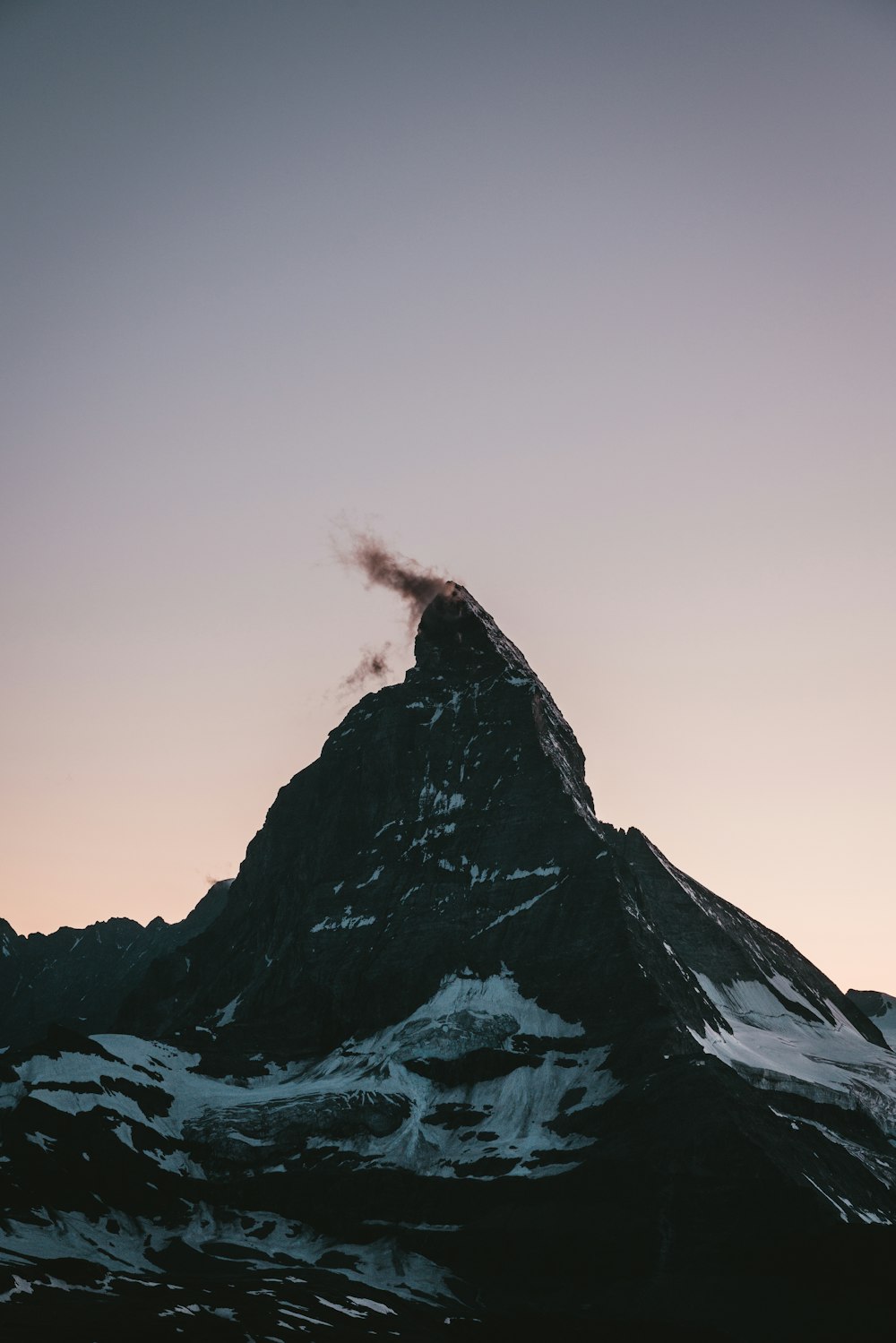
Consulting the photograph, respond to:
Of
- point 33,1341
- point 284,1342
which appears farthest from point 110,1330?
point 284,1342

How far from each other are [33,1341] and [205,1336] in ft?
85.5

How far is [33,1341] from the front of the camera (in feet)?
600

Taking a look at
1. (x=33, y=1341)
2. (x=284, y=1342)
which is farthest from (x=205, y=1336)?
(x=33, y=1341)

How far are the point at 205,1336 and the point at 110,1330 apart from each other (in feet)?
45.7

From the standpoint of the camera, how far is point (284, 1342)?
650ft

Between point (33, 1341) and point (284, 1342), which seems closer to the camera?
point (33, 1341)

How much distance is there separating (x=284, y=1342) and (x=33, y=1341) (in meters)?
37.2

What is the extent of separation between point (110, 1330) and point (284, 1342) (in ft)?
84.7

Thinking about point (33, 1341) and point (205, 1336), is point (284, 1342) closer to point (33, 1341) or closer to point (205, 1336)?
point (205, 1336)

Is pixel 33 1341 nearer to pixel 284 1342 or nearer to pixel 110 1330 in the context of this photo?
pixel 110 1330

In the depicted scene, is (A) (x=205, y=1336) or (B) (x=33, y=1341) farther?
(A) (x=205, y=1336)

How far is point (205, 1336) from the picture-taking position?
19650 cm

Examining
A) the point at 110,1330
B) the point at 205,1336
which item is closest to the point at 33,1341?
the point at 110,1330
